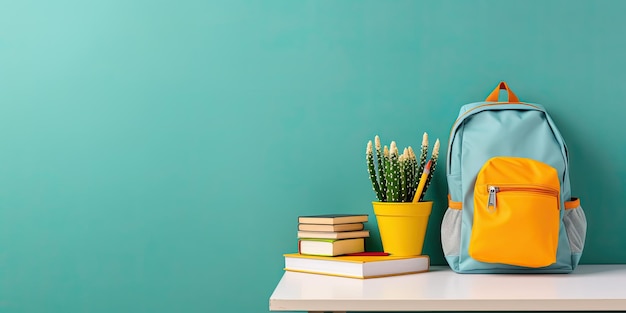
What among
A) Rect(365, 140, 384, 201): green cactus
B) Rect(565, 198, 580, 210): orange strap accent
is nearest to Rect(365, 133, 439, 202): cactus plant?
Rect(365, 140, 384, 201): green cactus

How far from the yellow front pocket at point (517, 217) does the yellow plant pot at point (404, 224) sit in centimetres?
15

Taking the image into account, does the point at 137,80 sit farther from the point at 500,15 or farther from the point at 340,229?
the point at 500,15

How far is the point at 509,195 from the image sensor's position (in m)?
1.46

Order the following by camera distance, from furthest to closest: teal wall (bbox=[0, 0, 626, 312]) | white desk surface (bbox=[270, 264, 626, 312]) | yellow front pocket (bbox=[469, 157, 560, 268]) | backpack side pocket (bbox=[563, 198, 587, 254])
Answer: teal wall (bbox=[0, 0, 626, 312]), backpack side pocket (bbox=[563, 198, 587, 254]), yellow front pocket (bbox=[469, 157, 560, 268]), white desk surface (bbox=[270, 264, 626, 312])

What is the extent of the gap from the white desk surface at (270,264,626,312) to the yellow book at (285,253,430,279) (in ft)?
0.07

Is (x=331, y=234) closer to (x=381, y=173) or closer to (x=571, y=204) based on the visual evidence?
(x=381, y=173)

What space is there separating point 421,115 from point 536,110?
0.93 ft

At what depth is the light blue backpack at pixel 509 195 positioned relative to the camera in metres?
1.45

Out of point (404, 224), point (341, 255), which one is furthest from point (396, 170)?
point (341, 255)

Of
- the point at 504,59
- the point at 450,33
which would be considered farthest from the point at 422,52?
the point at 504,59

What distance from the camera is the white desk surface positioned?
1227mm

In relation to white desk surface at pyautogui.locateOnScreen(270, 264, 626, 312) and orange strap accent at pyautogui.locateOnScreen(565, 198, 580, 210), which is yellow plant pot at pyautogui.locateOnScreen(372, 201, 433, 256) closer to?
white desk surface at pyautogui.locateOnScreen(270, 264, 626, 312)

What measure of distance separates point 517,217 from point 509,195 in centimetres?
5

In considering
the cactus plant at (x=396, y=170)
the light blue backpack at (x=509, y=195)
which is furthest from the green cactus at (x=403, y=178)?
the light blue backpack at (x=509, y=195)
